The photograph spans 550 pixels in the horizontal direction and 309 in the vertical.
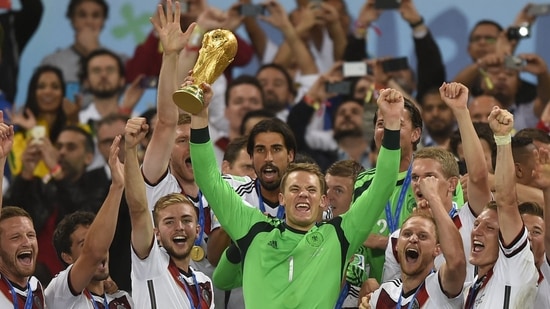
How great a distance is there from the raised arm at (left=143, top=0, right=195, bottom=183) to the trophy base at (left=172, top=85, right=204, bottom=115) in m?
0.76

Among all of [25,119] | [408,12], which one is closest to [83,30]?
[25,119]

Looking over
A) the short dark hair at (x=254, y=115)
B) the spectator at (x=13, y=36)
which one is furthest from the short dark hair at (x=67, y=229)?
the spectator at (x=13, y=36)

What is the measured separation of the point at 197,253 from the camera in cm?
956

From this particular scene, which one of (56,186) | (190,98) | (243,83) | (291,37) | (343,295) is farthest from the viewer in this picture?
(291,37)

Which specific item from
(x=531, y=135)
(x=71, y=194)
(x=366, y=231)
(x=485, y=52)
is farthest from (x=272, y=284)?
(x=485, y=52)

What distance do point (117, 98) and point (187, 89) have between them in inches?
188

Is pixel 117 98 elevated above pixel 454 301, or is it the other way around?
pixel 117 98

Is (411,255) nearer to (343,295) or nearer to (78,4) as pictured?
(343,295)

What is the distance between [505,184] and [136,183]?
2.01 meters

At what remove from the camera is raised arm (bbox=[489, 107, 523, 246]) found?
27.7ft

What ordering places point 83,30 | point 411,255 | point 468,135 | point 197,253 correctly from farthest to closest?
1. point 83,30
2. point 197,253
3. point 468,135
4. point 411,255

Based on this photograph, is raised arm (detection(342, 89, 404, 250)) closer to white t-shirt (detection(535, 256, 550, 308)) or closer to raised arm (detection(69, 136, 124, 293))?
white t-shirt (detection(535, 256, 550, 308))

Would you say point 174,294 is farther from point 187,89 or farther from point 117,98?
point 117,98

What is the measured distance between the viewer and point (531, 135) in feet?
32.2
